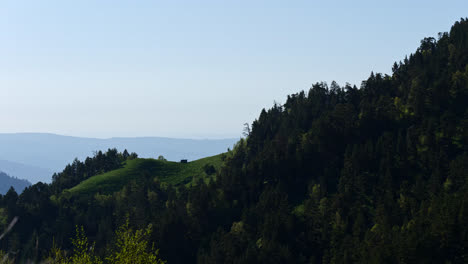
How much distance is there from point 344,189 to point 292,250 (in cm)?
2861

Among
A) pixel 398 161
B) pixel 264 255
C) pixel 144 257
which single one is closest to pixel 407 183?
pixel 398 161

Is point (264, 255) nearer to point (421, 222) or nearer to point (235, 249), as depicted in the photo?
point (235, 249)

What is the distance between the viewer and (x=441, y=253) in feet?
397

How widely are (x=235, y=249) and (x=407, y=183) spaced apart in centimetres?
6072

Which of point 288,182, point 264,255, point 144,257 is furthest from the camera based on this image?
point 288,182

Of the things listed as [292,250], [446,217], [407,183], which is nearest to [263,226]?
[292,250]

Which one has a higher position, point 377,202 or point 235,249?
point 377,202

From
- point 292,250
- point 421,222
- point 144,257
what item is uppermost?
point 144,257

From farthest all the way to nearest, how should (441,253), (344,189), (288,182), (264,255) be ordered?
(288,182) < (344,189) < (264,255) < (441,253)

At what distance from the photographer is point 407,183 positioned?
16175 cm

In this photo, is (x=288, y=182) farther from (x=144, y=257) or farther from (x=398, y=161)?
(x=144, y=257)

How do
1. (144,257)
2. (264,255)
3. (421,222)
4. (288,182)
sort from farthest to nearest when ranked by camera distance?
(288,182), (264,255), (421,222), (144,257)

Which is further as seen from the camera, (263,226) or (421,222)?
(263,226)

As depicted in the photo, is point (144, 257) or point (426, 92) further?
point (426, 92)
